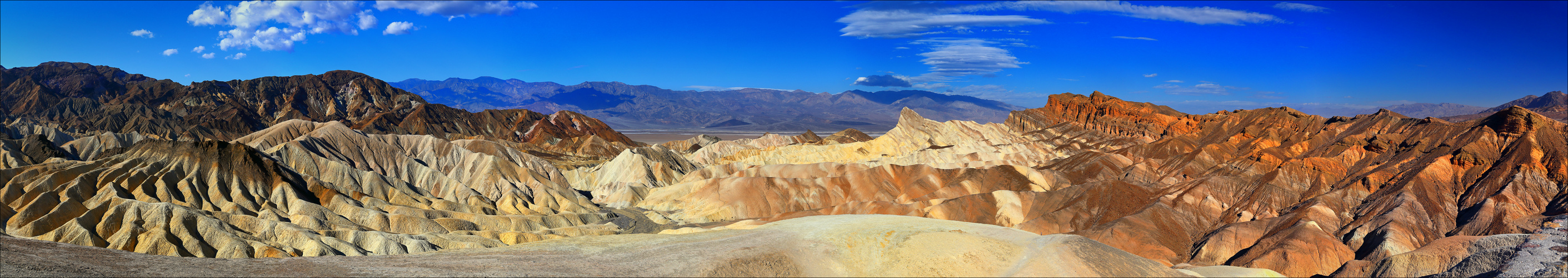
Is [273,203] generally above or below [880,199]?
above

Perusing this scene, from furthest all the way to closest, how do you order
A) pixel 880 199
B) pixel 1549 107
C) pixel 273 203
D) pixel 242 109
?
pixel 242 109
pixel 1549 107
pixel 880 199
pixel 273 203

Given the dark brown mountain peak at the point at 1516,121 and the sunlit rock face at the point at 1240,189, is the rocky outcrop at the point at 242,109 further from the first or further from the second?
the dark brown mountain peak at the point at 1516,121

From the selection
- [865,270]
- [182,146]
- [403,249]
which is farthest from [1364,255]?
[182,146]

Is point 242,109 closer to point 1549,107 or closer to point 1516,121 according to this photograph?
point 1516,121

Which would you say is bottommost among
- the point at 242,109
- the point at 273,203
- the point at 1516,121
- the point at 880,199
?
the point at 880,199

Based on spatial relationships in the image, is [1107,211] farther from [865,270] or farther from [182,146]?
[182,146]

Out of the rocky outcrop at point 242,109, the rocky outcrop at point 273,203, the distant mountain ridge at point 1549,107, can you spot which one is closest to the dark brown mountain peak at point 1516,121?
the distant mountain ridge at point 1549,107

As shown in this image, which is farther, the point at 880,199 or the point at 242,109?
the point at 242,109

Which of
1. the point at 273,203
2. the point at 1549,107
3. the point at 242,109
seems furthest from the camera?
the point at 242,109

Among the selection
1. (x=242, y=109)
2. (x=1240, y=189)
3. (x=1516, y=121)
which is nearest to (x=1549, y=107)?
(x=1516, y=121)
